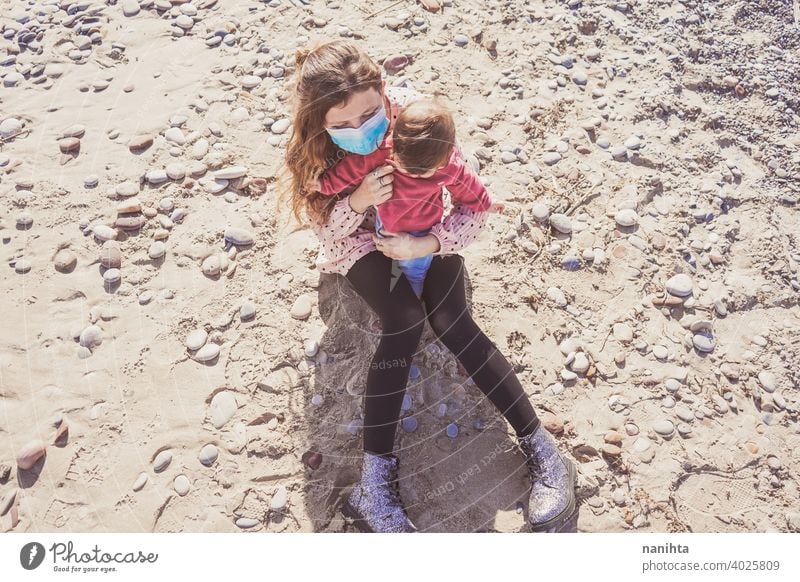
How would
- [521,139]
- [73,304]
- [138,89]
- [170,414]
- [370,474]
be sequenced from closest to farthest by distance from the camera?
[370,474]
[170,414]
[73,304]
[521,139]
[138,89]

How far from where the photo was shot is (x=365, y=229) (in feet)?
9.13

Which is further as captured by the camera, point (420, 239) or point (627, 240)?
point (627, 240)

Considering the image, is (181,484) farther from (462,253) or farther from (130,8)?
(130,8)

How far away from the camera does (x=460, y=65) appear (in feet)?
13.3

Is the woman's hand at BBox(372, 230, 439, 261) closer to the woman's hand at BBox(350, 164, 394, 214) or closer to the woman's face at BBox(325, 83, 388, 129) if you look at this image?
the woman's hand at BBox(350, 164, 394, 214)

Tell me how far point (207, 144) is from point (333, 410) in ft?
6.63

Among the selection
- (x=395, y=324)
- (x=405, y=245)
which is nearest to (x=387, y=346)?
(x=395, y=324)

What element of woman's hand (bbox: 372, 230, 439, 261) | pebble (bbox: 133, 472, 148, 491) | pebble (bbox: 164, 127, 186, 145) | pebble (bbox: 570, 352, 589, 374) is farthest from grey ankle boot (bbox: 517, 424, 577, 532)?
pebble (bbox: 164, 127, 186, 145)

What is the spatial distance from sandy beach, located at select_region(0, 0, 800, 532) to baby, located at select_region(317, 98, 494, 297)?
71cm

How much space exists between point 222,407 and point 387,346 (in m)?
1.00

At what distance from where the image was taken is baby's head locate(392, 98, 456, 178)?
2.23 m
